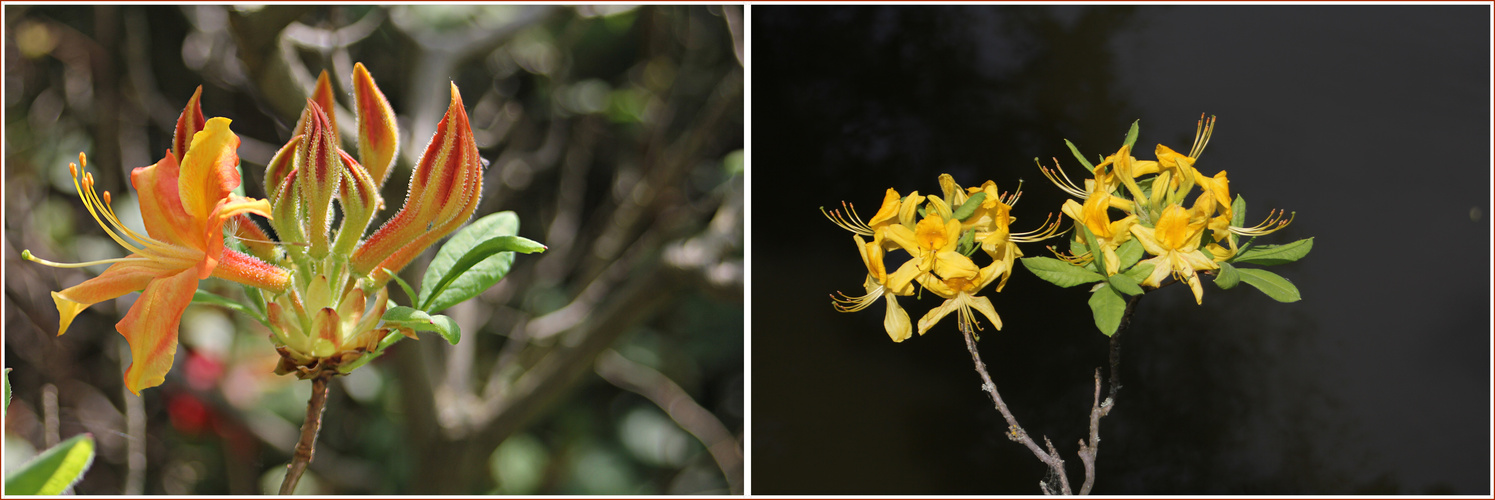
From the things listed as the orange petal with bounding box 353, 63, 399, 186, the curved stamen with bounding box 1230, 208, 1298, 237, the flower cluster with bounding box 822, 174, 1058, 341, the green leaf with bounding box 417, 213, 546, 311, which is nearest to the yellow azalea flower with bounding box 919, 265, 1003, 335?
the flower cluster with bounding box 822, 174, 1058, 341

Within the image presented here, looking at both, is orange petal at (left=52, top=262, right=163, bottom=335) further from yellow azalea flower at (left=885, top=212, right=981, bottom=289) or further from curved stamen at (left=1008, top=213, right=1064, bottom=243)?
curved stamen at (left=1008, top=213, right=1064, bottom=243)

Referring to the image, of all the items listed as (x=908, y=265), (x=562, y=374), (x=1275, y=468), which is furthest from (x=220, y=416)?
(x=1275, y=468)

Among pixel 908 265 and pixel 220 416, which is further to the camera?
pixel 220 416

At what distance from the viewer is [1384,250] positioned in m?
1.34

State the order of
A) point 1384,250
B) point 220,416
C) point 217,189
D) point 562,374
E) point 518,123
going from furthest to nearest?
1. point 518,123
2. point 220,416
3. point 562,374
4. point 1384,250
5. point 217,189

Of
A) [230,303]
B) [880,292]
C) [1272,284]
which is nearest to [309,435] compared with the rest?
[230,303]

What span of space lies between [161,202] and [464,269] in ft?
0.76

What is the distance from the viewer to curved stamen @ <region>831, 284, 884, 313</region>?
1.20 meters

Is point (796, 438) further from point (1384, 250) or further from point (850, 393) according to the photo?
point (1384, 250)

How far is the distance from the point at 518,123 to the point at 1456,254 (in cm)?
226

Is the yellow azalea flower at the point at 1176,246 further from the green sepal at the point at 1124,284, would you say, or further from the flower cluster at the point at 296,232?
the flower cluster at the point at 296,232

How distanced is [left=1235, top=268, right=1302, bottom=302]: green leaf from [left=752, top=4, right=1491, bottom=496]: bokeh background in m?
0.21

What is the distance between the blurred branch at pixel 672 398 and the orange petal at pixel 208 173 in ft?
5.87

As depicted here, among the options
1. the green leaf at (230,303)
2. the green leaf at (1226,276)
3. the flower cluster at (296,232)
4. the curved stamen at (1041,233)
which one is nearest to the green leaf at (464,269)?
the flower cluster at (296,232)
